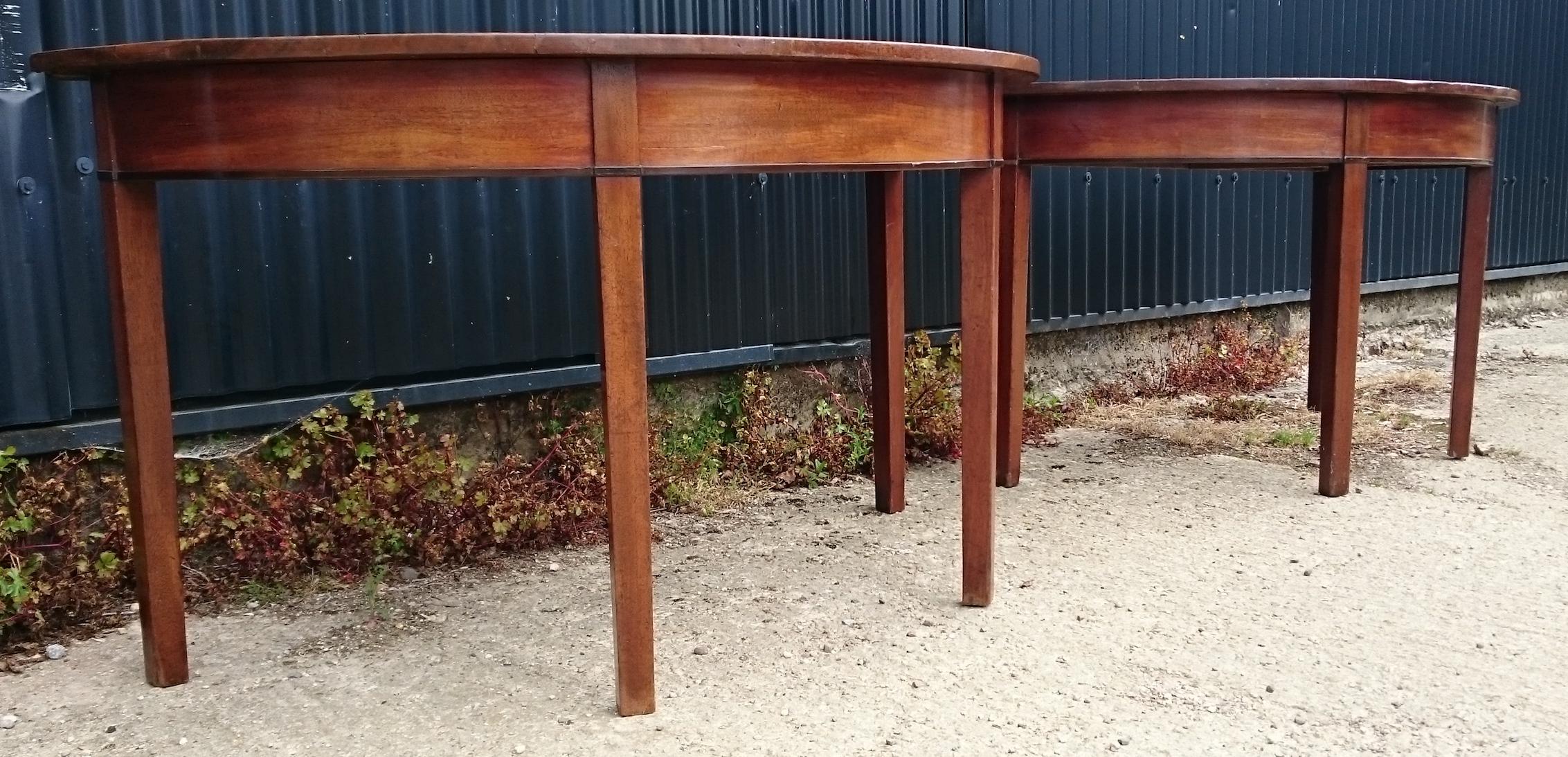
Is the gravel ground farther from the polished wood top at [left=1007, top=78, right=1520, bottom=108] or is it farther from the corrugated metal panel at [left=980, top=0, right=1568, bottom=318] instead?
the corrugated metal panel at [left=980, top=0, right=1568, bottom=318]

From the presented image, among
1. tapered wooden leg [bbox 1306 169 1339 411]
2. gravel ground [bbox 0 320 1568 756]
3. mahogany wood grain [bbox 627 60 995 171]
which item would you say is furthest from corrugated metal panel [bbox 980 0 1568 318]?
mahogany wood grain [bbox 627 60 995 171]

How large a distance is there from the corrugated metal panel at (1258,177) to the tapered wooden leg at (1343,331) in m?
1.62

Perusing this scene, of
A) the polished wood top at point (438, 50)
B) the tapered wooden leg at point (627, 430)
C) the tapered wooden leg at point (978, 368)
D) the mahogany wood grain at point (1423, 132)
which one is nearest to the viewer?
the polished wood top at point (438, 50)

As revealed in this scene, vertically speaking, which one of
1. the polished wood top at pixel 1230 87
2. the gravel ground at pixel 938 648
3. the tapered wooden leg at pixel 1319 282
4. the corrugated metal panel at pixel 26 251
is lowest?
the gravel ground at pixel 938 648

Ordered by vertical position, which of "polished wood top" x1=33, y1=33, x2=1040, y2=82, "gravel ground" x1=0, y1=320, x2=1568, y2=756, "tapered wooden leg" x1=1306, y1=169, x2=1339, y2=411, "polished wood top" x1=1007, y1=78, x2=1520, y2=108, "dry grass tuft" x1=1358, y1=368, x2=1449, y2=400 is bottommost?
"dry grass tuft" x1=1358, y1=368, x2=1449, y2=400

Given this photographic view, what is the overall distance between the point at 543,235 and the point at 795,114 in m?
1.67

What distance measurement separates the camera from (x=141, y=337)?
2.60 metres

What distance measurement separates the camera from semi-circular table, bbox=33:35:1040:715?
7.43ft

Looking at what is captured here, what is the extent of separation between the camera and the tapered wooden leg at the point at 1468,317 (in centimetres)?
443

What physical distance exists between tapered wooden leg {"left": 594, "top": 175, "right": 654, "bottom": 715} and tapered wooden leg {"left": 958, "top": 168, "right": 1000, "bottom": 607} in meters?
0.81

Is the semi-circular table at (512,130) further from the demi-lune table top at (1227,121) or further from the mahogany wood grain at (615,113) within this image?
the demi-lune table top at (1227,121)

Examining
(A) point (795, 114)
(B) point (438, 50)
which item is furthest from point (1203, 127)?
(B) point (438, 50)

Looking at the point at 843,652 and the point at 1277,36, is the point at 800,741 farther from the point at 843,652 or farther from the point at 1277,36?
the point at 1277,36

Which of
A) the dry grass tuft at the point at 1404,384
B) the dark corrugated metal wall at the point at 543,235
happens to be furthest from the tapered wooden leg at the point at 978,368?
the dry grass tuft at the point at 1404,384
